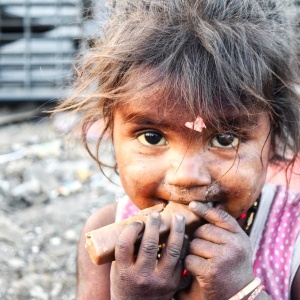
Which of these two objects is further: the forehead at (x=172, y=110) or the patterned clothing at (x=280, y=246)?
the patterned clothing at (x=280, y=246)

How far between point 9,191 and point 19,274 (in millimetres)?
744

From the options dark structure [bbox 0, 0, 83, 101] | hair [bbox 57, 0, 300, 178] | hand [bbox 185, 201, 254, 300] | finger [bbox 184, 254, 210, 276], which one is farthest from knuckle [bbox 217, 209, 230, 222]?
dark structure [bbox 0, 0, 83, 101]

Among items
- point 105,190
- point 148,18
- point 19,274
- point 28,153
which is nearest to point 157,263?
point 148,18

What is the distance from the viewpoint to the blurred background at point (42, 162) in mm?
2246

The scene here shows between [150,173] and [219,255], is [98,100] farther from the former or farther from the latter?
[219,255]

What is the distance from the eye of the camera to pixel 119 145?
1.61m

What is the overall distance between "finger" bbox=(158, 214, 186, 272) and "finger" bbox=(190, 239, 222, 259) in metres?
0.04

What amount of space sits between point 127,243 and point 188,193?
0.60 ft

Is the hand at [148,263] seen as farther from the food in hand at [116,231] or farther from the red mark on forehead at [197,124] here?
the red mark on forehead at [197,124]

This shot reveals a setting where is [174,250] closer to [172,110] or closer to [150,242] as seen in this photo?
[150,242]

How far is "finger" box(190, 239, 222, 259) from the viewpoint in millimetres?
1420

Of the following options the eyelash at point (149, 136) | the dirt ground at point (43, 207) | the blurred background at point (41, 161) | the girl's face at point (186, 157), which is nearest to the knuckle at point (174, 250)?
the girl's face at point (186, 157)

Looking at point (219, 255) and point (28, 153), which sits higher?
point (219, 255)

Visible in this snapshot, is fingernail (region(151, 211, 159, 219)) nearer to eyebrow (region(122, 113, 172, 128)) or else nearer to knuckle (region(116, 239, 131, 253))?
knuckle (region(116, 239, 131, 253))
